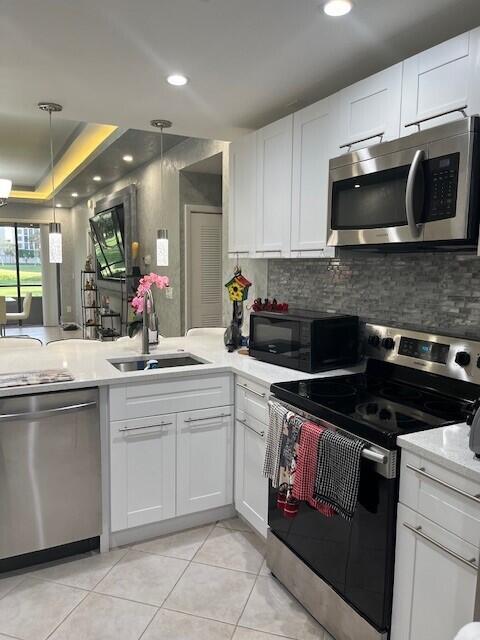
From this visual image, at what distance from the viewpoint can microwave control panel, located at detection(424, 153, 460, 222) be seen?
64.9 inches

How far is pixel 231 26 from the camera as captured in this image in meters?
1.90

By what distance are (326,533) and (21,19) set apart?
2327mm

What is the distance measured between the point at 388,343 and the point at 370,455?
85 centimetres

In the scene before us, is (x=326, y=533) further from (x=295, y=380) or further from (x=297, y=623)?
(x=295, y=380)

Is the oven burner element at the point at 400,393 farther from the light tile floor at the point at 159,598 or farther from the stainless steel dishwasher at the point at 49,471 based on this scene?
the stainless steel dishwasher at the point at 49,471

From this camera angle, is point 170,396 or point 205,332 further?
point 205,332

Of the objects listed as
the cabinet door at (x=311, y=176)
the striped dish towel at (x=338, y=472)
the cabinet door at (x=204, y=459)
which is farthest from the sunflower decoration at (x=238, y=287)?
the striped dish towel at (x=338, y=472)

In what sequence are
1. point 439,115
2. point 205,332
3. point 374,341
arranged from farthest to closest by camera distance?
point 205,332
point 374,341
point 439,115

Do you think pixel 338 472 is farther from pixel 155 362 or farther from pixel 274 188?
pixel 274 188

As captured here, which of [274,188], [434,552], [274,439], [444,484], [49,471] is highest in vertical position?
[274,188]

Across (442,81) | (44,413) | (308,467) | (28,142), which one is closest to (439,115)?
(442,81)

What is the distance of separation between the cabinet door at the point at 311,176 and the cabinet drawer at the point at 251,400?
77 centimetres

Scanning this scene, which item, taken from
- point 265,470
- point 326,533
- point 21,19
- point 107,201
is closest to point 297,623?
point 326,533

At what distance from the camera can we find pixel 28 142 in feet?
20.3
